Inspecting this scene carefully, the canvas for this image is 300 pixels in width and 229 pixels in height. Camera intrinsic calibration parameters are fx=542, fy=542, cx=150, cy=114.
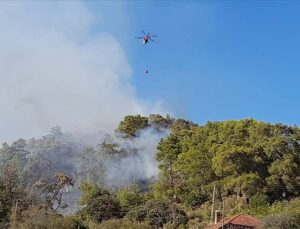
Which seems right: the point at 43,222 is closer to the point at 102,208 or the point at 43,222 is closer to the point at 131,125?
the point at 102,208

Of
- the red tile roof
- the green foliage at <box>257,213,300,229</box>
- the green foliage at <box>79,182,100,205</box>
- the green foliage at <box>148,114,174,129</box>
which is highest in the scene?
the green foliage at <box>148,114,174,129</box>

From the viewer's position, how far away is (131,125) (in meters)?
74.6

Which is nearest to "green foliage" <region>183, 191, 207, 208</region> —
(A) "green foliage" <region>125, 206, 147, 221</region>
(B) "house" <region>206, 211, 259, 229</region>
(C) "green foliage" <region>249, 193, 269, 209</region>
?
(A) "green foliage" <region>125, 206, 147, 221</region>

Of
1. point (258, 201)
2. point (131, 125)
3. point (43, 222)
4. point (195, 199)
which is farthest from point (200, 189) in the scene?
point (131, 125)

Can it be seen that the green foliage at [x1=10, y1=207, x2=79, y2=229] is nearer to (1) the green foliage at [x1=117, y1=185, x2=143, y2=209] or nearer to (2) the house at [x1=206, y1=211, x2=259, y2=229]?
(2) the house at [x1=206, y1=211, x2=259, y2=229]

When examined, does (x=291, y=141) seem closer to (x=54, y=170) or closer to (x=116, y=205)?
(x=116, y=205)

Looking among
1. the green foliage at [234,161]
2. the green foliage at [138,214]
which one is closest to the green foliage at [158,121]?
the green foliage at [234,161]

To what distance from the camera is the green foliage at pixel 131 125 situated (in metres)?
74.5

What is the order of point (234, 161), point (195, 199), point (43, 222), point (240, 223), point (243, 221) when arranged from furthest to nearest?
point (195, 199) → point (234, 161) → point (243, 221) → point (240, 223) → point (43, 222)

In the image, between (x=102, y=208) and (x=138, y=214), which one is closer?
(x=138, y=214)

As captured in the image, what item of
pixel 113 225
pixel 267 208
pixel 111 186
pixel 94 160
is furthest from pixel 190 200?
pixel 94 160

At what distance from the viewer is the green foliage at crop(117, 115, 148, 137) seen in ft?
244

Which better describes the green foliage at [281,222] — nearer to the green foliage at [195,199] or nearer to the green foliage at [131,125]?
the green foliage at [195,199]

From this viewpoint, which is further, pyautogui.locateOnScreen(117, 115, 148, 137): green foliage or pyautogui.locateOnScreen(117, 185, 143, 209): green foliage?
pyautogui.locateOnScreen(117, 115, 148, 137): green foliage
